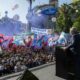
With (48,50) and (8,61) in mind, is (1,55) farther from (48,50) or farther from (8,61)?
(48,50)

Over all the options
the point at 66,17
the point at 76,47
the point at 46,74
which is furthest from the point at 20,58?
the point at 66,17

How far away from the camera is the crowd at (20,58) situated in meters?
15.3

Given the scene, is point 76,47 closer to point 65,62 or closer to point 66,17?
point 65,62

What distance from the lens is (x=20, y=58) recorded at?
17.9 metres

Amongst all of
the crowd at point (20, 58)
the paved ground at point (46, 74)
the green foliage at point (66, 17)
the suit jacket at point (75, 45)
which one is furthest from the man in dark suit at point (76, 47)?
the green foliage at point (66, 17)

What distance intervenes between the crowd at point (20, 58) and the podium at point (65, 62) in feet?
17.9

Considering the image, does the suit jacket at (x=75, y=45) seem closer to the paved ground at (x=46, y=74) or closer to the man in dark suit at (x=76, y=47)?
the man in dark suit at (x=76, y=47)

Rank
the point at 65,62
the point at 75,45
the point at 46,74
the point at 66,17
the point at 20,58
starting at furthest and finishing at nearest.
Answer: the point at 66,17
the point at 20,58
the point at 46,74
the point at 65,62
the point at 75,45

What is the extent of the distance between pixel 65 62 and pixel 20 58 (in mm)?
10265

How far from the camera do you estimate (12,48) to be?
20.2m

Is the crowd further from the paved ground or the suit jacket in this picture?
the suit jacket

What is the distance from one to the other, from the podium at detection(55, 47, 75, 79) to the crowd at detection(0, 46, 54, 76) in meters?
5.47

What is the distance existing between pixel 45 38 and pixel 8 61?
646 cm

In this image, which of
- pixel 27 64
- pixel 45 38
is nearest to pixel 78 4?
pixel 45 38
